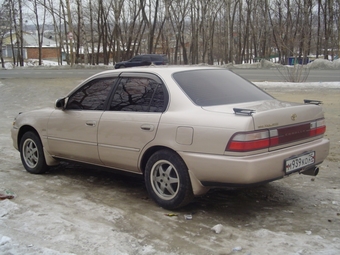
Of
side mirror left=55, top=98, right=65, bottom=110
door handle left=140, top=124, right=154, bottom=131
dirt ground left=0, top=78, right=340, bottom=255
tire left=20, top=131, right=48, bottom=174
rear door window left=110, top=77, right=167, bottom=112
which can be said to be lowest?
dirt ground left=0, top=78, right=340, bottom=255

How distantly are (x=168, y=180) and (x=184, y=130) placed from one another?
0.61 metres

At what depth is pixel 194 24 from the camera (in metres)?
50.3

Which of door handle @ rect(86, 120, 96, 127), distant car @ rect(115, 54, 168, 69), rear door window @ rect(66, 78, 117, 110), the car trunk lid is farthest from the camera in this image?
distant car @ rect(115, 54, 168, 69)

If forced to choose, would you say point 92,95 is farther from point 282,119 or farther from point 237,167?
point 282,119

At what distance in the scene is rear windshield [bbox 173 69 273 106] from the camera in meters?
4.60

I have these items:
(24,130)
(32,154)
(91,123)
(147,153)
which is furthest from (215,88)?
(24,130)

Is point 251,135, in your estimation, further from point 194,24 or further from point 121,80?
point 194,24

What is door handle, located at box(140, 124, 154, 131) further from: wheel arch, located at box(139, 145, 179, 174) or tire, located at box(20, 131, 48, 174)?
tire, located at box(20, 131, 48, 174)

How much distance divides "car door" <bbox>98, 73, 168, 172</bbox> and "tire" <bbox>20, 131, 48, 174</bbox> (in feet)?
4.45

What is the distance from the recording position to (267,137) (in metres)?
4.05

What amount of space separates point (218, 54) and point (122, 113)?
70870 millimetres

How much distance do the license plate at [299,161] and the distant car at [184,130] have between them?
1 cm

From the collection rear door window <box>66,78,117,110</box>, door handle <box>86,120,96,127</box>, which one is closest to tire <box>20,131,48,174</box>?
rear door window <box>66,78,117,110</box>

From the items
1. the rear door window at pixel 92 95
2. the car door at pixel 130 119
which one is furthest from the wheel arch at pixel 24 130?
the car door at pixel 130 119
